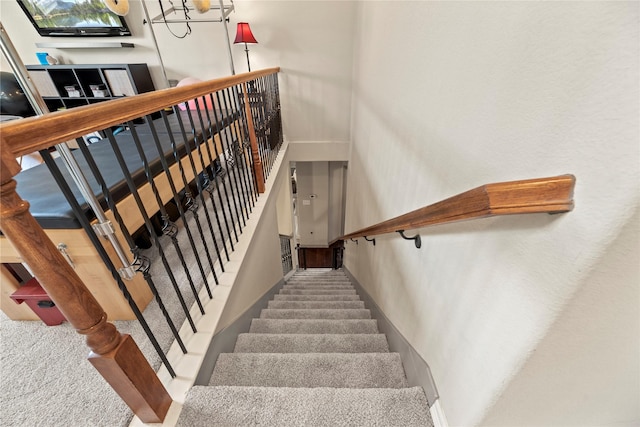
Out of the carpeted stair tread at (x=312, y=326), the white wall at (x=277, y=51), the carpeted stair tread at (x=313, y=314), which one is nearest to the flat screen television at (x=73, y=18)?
the white wall at (x=277, y=51)

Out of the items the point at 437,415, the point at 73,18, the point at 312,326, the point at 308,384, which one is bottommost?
the point at 312,326

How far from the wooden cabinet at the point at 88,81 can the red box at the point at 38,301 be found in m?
3.58

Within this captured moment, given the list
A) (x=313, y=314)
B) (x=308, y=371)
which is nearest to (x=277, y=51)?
(x=313, y=314)

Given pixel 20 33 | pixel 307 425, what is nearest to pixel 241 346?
pixel 307 425

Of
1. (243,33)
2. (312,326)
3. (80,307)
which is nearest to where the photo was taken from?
(80,307)

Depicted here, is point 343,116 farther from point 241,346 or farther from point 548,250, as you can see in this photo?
point 548,250

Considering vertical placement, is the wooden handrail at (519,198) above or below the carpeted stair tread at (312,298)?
above

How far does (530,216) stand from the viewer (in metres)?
0.55

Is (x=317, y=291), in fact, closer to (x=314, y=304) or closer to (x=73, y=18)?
(x=314, y=304)

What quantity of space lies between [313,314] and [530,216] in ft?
6.05

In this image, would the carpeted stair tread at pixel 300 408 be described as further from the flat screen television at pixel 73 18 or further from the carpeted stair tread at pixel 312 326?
the flat screen television at pixel 73 18

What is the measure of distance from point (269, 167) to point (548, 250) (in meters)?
2.84

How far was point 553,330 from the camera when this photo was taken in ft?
1.71

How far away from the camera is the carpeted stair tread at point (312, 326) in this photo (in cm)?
181
